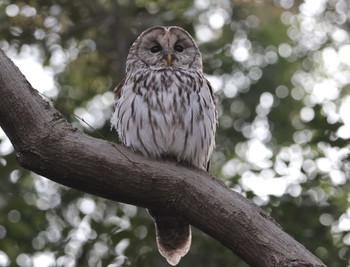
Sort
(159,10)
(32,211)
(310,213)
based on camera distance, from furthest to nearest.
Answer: (159,10) < (32,211) < (310,213)

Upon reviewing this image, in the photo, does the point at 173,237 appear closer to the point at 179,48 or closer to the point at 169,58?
the point at 169,58

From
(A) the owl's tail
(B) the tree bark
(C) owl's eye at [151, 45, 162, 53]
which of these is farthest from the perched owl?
(B) the tree bark

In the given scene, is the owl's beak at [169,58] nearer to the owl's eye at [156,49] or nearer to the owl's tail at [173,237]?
the owl's eye at [156,49]

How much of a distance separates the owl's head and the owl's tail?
100 centimetres

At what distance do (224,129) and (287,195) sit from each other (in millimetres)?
1816

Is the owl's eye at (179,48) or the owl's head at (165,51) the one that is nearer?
the owl's head at (165,51)

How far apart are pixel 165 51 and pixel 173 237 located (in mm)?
1234

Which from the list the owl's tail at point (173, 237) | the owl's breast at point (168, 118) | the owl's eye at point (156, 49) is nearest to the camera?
the owl's breast at point (168, 118)

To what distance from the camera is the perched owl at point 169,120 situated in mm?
4305

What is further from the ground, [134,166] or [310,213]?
[134,166]

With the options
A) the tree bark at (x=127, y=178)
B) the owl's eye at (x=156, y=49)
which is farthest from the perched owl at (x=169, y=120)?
the tree bark at (x=127, y=178)

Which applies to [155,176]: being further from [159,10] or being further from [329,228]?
[159,10]

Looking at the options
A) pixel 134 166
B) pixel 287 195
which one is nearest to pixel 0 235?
pixel 287 195

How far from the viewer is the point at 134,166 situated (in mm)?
3422
